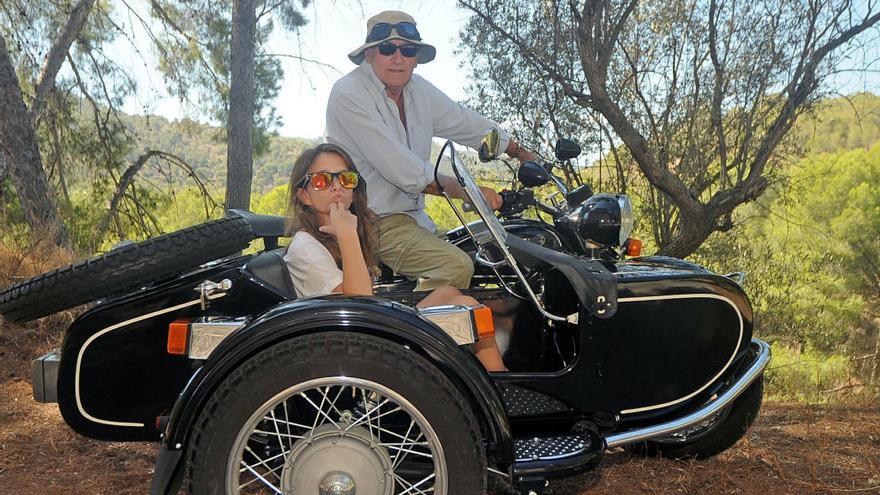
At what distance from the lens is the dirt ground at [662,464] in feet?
9.10

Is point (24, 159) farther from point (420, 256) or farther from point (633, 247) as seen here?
point (633, 247)

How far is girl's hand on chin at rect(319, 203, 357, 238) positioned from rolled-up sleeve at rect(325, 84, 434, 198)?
0.42m

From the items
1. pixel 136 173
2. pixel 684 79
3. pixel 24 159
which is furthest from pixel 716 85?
pixel 136 173

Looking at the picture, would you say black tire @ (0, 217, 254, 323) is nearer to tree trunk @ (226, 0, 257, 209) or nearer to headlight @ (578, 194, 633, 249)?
headlight @ (578, 194, 633, 249)

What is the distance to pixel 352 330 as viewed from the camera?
6.31 ft

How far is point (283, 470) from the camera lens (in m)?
1.90

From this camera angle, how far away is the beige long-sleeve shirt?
2.65 meters

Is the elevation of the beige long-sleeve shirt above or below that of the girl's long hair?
above

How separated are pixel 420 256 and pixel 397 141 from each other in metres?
0.50

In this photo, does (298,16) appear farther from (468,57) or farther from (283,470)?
(283,470)

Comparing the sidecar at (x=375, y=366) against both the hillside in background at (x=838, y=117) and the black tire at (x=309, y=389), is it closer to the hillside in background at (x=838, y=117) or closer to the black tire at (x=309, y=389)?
the black tire at (x=309, y=389)

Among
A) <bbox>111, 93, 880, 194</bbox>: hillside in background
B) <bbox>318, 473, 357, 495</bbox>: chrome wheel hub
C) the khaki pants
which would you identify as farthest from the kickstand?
<bbox>111, 93, 880, 194</bbox>: hillside in background

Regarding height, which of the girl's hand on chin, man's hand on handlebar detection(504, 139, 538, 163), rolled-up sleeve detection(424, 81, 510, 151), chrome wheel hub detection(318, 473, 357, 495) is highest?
rolled-up sleeve detection(424, 81, 510, 151)

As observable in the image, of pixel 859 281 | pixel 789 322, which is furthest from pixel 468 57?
pixel 859 281
